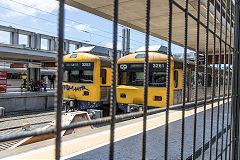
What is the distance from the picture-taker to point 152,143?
2947 millimetres

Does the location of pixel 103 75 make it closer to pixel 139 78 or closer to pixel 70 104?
pixel 139 78

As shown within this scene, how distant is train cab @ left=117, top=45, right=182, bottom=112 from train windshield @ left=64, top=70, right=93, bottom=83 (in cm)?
147

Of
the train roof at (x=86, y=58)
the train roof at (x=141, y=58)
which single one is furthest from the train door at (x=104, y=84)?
the train roof at (x=141, y=58)

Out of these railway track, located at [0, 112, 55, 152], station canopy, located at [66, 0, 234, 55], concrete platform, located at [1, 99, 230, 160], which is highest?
station canopy, located at [66, 0, 234, 55]

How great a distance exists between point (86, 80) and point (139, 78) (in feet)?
8.50

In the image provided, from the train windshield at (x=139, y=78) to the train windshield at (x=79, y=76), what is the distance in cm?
148

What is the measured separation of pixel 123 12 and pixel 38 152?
10.9 ft

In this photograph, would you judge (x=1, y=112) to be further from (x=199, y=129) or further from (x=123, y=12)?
(x=199, y=129)

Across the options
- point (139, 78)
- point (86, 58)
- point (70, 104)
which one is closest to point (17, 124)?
point (70, 104)

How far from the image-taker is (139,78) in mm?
8109

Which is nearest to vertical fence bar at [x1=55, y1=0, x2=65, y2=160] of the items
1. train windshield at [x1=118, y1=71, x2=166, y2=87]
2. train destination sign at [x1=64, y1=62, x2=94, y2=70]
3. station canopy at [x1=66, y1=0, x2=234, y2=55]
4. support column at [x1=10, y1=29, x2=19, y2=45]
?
station canopy at [x1=66, y1=0, x2=234, y2=55]

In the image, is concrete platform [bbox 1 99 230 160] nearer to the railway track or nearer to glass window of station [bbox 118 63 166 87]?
glass window of station [bbox 118 63 166 87]

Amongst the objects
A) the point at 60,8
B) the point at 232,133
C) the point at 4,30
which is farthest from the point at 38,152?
the point at 4,30

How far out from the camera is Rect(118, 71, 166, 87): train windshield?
7.54 m
